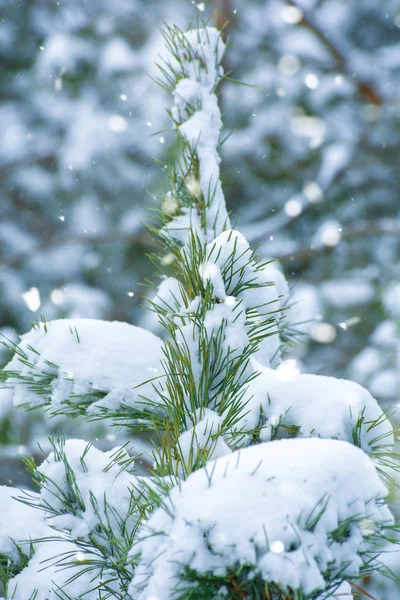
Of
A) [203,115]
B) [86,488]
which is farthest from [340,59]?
[86,488]

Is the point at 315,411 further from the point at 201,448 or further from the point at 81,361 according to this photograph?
the point at 81,361

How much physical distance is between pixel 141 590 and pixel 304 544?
0.14 metres

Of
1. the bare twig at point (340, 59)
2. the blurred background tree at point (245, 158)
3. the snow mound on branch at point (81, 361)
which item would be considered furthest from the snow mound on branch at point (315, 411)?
the bare twig at point (340, 59)

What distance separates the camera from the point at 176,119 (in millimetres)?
845

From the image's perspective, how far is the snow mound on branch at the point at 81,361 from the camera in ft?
2.26

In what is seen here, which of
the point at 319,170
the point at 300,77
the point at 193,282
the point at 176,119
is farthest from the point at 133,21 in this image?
the point at 193,282

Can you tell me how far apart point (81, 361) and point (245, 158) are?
233 centimetres

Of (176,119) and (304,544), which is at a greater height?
(176,119)

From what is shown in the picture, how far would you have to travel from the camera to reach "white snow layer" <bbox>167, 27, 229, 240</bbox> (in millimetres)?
755

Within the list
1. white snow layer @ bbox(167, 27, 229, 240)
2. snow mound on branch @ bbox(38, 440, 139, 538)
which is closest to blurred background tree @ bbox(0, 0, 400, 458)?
white snow layer @ bbox(167, 27, 229, 240)

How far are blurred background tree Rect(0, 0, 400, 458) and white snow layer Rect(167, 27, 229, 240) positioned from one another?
182 centimetres

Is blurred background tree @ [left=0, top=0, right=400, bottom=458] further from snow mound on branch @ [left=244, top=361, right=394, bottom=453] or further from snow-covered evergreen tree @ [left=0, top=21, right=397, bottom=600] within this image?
snow mound on branch @ [left=244, top=361, right=394, bottom=453]

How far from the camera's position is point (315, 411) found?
613mm

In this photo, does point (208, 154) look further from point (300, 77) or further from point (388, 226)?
point (300, 77)
